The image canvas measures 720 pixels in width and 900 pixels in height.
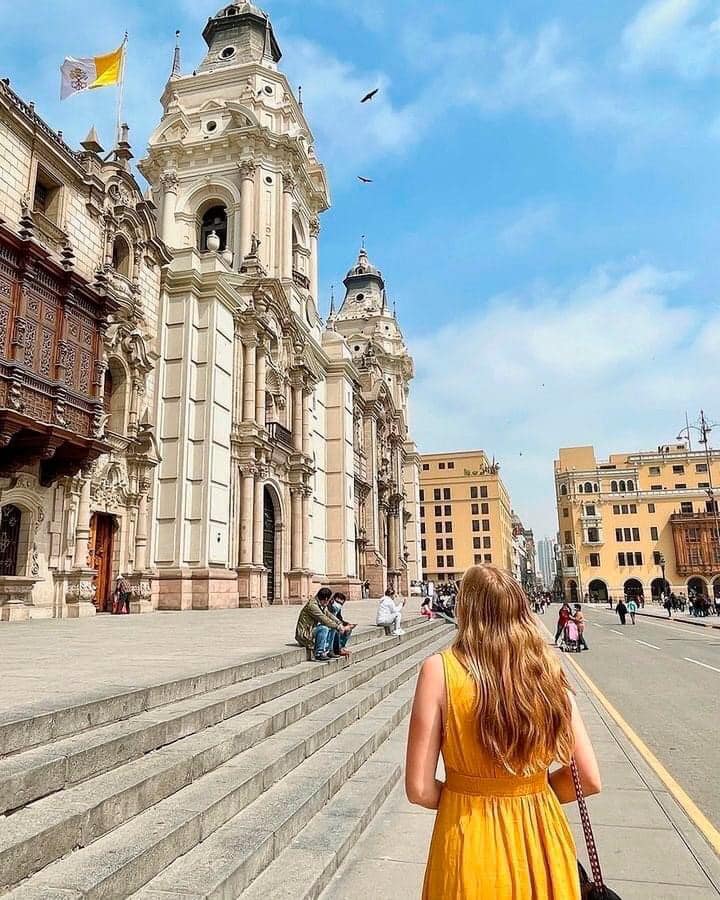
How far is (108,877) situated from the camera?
3.19 metres

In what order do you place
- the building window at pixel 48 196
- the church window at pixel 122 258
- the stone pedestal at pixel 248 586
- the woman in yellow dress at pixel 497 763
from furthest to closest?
the stone pedestal at pixel 248 586 → the church window at pixel 122 258 → the building window at pixel 48 196 → the woman in yellow dress at pixel 497 763

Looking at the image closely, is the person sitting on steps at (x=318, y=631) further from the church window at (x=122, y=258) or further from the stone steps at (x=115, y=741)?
the church window at (x=122, y=258)

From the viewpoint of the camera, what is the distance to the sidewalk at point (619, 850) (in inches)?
159

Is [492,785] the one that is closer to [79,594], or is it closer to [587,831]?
[587,831]

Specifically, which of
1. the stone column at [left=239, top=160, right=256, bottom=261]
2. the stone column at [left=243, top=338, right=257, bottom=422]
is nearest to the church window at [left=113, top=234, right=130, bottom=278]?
the stone column at [left=243, top=338, right=257, bottom=422]

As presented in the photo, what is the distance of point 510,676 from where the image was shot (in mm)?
2174

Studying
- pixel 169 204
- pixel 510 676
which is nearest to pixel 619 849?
pixel 510 676

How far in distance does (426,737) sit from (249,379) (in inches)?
1037

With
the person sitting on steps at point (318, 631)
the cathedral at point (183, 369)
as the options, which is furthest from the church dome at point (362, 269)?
the person sitting on steps at point (318, 631)

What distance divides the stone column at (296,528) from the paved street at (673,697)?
14.1 meters

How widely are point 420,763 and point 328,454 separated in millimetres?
36677

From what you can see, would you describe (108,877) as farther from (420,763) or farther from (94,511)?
(94,511)

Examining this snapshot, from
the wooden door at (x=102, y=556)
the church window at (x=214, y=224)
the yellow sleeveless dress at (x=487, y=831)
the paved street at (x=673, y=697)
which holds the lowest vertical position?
the paved street at (x=673, y=697)

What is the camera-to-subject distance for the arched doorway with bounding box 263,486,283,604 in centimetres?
2950
